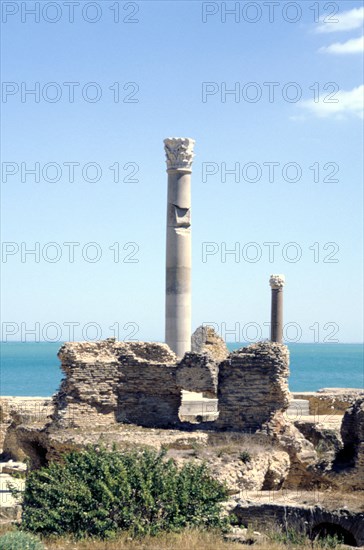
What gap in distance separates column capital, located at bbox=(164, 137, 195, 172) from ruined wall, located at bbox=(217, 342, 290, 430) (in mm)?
10607

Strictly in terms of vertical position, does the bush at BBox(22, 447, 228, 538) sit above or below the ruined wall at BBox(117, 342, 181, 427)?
below

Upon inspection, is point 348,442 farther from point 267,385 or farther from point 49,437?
point 49,437

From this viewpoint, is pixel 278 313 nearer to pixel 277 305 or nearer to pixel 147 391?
pixel 277 305

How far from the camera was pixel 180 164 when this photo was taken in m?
31.6

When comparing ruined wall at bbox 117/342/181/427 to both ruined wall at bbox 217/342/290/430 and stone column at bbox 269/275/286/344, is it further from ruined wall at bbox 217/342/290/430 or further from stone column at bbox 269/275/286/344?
stone column at bbox 269/275/286/344

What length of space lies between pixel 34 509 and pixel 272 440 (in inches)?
338

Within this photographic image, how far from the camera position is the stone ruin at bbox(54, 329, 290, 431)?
22.1m

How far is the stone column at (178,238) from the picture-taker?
3158 cm

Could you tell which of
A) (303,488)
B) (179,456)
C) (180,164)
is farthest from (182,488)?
(180,164)

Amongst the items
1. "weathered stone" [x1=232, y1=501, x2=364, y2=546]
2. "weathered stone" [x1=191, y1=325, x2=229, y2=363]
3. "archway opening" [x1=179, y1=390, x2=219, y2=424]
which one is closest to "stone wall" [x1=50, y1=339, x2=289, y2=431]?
"archway opening" [x1=179, y1=390, x2=219, y2=424]

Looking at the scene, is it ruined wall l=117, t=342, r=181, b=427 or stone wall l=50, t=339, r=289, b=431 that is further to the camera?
ruined wall l=117, t=342, r=181, b=427

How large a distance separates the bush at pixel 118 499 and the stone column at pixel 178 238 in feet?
57.1

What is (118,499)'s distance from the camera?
13.5 m

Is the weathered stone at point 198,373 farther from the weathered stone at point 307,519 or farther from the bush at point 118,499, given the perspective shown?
the bush at point 118,499
